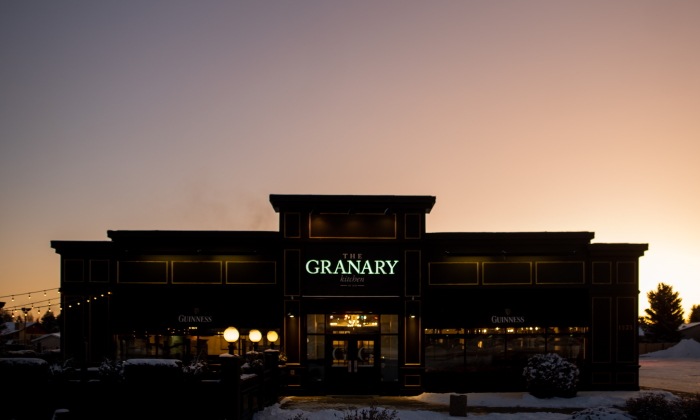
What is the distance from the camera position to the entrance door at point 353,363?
1007 inches

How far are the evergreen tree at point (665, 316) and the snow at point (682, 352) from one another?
13.1m

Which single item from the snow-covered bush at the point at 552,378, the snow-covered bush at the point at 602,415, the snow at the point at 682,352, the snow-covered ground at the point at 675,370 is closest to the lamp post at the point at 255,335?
the snow-covered bush at the point at 552,378

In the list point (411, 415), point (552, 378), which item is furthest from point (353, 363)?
point (552, 378)

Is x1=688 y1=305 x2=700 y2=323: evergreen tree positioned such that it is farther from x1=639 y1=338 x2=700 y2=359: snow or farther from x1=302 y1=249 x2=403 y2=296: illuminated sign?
x1=302 y1=249 x2=403 y2=296: illuminated sign

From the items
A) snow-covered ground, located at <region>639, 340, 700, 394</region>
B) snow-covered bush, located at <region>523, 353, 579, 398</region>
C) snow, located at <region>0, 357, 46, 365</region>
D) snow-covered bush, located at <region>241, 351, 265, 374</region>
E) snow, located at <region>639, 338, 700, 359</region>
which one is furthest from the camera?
snow, located at <region>639, 338, 700, 359</region>

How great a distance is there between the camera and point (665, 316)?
67.3m

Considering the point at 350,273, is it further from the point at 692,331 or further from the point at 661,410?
the point at 692,331

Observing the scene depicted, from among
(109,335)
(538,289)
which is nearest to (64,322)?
(109,335)

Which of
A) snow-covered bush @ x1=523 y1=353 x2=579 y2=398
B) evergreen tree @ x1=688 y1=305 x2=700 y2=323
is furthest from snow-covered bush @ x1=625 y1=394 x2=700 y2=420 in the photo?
evergreen tree @ x1=688 y1=305 x2=700 y2=323

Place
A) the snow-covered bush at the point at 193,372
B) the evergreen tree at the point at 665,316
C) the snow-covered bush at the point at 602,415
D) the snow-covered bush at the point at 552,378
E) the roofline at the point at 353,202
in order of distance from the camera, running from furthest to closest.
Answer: the evergreen tree at the point at 665,316 → the roofline at the point at 353,202 → the snow-covered bush at the point at 552,378 → the snow-covered bush at the point at 193,372 → the snow-covered bush at the point at 602,415

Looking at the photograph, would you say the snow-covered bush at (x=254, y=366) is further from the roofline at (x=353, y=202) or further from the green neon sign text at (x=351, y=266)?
the roofline at (x=353, y=202)

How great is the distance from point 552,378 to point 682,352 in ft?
118

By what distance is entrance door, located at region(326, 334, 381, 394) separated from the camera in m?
25.6

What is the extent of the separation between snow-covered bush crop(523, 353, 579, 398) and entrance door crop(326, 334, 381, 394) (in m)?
6.17
